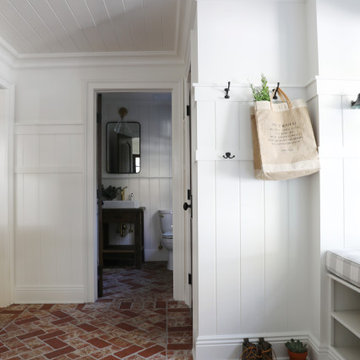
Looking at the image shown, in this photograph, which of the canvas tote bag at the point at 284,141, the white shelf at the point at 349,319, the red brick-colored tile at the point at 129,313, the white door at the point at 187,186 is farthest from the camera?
the white door at the point at 187,186

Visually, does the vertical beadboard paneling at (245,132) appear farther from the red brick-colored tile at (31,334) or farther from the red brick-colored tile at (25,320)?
the red brick-colored tile at (25,320)

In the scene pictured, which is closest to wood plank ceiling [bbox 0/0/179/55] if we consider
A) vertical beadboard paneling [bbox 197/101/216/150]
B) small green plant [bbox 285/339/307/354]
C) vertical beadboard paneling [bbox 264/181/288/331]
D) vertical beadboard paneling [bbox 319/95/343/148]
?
vertical beadboard paneling [bbox 197/101/216/150]

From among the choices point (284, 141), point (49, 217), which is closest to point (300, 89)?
point (284, 141)

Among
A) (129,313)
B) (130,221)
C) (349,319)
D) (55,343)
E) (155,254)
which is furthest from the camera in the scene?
(155,254)

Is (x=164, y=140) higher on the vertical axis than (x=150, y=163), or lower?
higher

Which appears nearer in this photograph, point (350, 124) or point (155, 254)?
point (350, 124)

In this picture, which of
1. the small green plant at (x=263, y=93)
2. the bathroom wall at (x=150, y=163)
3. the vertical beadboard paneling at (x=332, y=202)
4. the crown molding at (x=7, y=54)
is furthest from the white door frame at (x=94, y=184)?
the bathroom wall at (x=150, y=163)

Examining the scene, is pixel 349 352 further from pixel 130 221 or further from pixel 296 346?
pixel 130 221

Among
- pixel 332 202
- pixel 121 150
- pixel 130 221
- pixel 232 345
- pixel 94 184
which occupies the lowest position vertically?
pixel 232 345

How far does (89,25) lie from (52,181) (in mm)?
1451

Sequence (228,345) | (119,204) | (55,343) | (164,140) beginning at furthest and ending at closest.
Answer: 1. (164,140)
2. (119,204)
3. (55,343)
4. (228,345)

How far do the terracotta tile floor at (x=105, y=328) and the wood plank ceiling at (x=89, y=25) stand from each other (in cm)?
236

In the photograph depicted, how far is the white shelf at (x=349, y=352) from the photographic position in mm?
1822

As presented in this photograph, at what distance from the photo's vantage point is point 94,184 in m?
3.23
